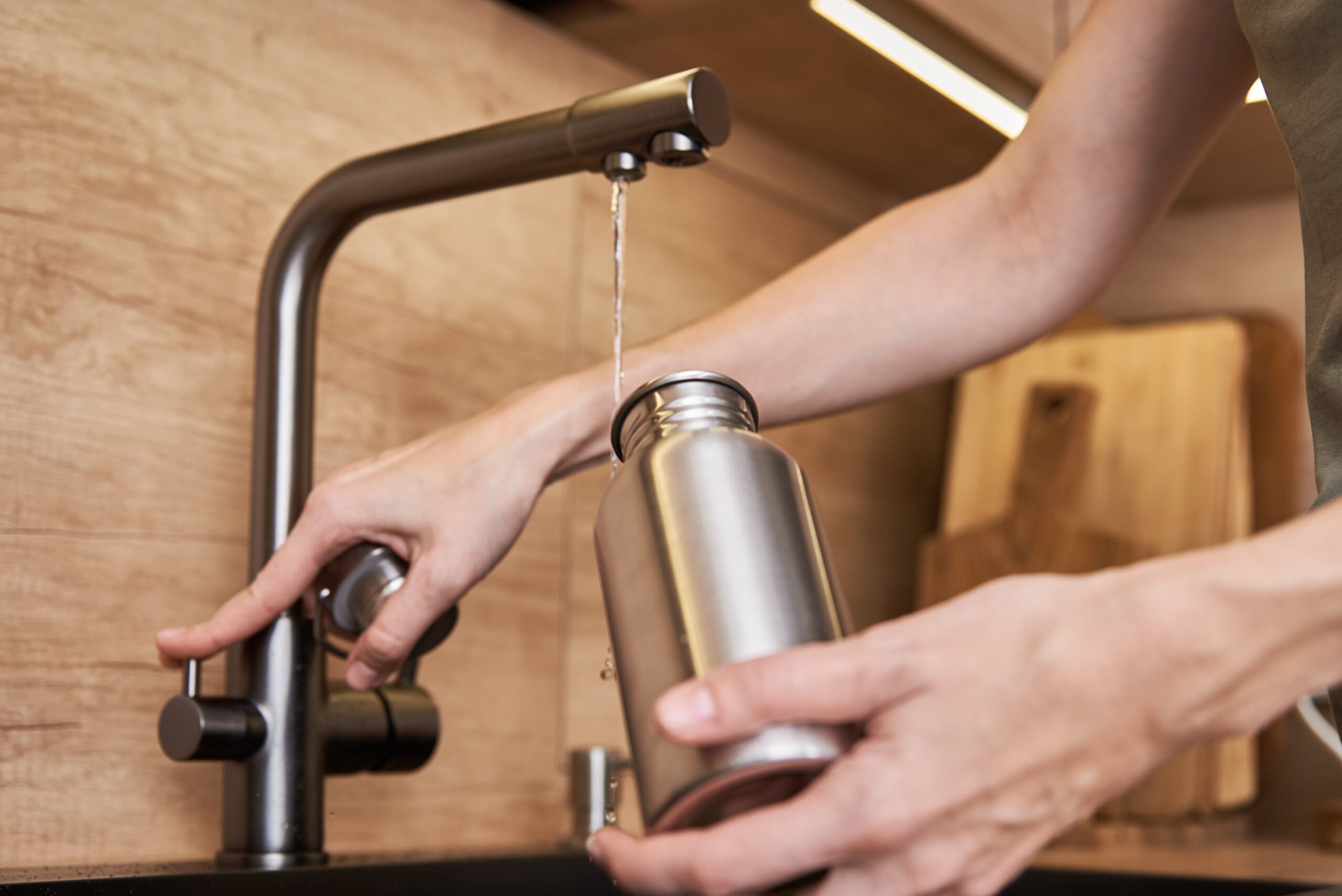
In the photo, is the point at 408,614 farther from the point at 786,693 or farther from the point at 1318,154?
the point at 1318,154

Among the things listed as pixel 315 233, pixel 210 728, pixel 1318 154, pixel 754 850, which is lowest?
pixel 754 850

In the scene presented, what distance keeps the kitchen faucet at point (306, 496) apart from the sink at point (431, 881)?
0.03 m

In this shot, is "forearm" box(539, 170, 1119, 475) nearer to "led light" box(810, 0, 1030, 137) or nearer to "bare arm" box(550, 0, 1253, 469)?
"bare arm" box(550, 0, 1253, 469)

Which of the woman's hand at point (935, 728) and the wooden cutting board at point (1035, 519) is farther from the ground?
the wooden cutting board at point (1035, 519)

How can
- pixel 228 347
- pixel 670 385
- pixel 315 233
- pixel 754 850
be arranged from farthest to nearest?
pixel 228 347, pixel 315 233, pixel 670 385, pixel 754 850

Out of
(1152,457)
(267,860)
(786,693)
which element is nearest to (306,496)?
(267,860)

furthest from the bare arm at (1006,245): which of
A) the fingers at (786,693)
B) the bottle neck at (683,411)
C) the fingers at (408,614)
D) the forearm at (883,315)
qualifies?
the fingers at (786,693)

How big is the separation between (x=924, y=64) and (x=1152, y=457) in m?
0.63

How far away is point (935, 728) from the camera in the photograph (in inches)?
13.3

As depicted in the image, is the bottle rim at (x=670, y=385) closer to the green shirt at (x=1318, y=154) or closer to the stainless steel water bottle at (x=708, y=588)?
the stainless steel water bottle at (x=708, y=588)

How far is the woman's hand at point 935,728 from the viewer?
1.09ft

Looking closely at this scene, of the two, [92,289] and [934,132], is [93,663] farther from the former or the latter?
[934,132]

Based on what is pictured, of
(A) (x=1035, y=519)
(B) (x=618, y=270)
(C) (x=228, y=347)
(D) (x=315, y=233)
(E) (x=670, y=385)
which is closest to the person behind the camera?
(E) (x=670, y=385)

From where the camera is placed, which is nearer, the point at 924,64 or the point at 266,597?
the point at 266,597
